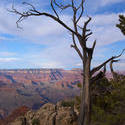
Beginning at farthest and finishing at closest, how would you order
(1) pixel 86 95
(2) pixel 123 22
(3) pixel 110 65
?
(2) pixel 123 22, (3) pixel 110 65, (1) pixel 86 95

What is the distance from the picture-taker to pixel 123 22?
1552 cm

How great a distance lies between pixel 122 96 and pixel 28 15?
925cm

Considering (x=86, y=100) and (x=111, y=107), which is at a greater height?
(x=86, y=100)

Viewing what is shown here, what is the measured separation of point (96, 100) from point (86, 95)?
275 inches

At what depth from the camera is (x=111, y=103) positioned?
1325cm

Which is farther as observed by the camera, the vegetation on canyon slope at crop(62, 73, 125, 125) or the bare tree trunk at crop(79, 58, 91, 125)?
the vegetation on canyon slope at crop(62, 73, 125, 125)

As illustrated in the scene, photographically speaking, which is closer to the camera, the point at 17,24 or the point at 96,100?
the point at 17,24

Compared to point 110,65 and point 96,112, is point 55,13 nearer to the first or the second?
point 110,65

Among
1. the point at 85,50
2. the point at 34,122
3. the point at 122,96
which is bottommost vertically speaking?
the point at 34,122

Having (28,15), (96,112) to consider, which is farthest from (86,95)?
(96,112)

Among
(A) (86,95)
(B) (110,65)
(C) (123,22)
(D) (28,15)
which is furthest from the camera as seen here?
(C) (123,22)

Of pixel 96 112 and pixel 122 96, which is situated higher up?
pixel 122 96

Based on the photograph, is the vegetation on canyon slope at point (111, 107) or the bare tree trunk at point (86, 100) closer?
the bare tree trunk at point (86, 100)

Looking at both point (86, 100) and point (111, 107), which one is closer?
point (86, 100)
